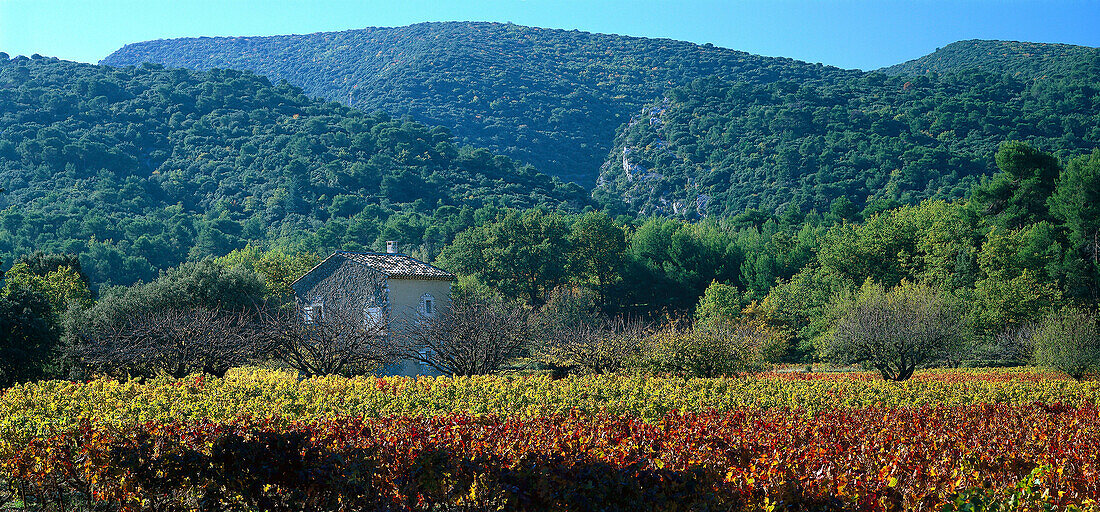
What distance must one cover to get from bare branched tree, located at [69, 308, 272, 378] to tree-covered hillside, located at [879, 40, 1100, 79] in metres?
70.2

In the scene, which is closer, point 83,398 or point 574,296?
point 83,398

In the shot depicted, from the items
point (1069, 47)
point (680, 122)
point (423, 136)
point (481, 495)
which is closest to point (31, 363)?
point (481, 495)

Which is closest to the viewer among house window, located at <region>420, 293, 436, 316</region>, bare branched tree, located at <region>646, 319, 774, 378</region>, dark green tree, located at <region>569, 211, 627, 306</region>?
bare branched tree, located at <region>646, 319, 774, 378</region>

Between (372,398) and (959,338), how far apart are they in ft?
67.5

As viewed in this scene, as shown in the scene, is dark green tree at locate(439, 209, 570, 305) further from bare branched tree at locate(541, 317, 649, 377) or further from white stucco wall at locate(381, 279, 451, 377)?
bare branched tree at locate(541, 317, 649, 377)

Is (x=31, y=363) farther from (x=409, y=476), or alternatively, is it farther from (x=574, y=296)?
(x=574, y=296)

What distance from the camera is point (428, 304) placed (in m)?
31.4

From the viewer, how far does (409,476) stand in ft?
18.5

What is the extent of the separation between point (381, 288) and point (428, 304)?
2114 millimetres

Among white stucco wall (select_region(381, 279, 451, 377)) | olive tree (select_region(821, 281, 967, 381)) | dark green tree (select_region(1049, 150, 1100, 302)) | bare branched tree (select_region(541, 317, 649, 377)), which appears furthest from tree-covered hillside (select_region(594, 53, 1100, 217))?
bare branched tree (select_region(541, 317, 649, 377))

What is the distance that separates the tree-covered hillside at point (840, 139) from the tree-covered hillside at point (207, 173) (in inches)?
407

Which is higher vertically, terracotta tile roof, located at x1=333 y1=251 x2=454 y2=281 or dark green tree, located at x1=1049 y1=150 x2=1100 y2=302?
dark green tree, located at x1=1049 y1=150 x2=1100 y2=302

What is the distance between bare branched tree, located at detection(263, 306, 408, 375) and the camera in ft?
62.6

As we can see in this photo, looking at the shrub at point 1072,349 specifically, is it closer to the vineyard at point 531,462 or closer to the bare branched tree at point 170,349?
the vineyard at point 531,462
